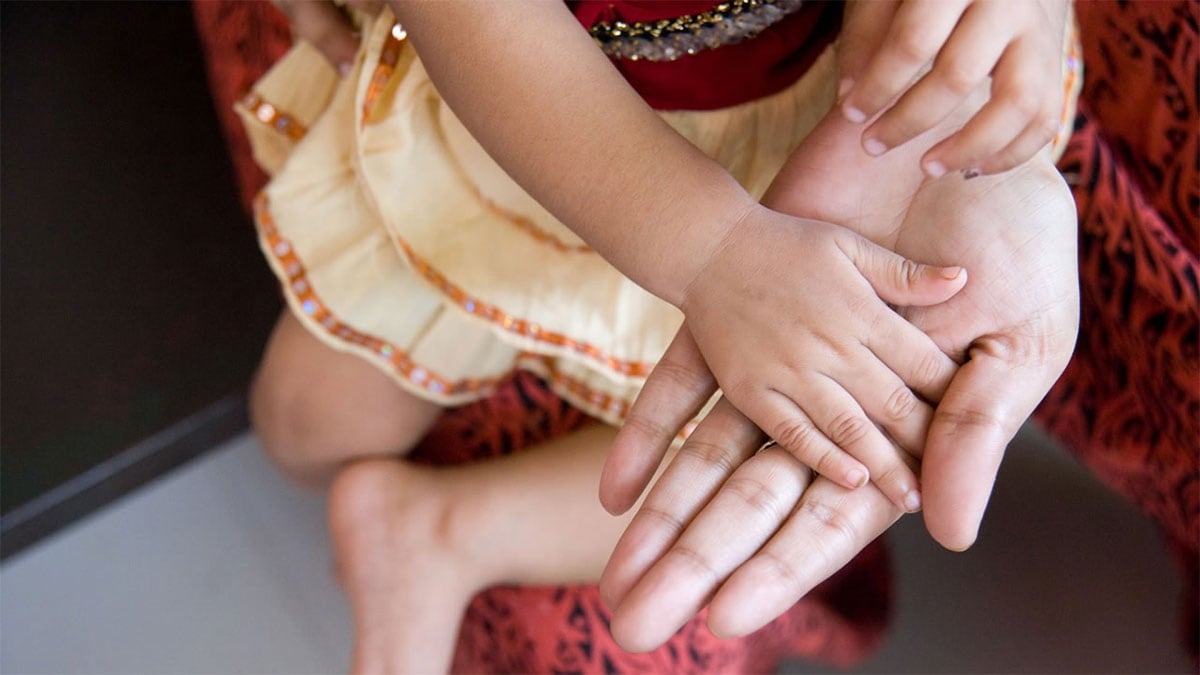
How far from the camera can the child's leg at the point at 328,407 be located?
785 mm

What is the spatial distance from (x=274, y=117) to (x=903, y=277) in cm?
47

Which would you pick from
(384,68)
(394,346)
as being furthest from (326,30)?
(394,346)

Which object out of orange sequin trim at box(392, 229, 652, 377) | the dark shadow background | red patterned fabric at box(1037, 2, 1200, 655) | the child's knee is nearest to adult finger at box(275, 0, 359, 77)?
orange sequin trim at box(392, 229, 652, 377)

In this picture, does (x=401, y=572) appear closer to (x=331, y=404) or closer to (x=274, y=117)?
(x=331, y=404)

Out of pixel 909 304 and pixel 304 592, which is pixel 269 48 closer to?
pixel 304 592

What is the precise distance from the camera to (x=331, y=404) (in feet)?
2.60

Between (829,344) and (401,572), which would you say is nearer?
(829,344)

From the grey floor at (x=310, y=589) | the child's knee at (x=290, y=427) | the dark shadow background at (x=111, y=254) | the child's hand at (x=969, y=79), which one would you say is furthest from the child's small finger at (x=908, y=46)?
the dark shadow background at (x=111, y=254)

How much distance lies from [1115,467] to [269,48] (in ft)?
2.46

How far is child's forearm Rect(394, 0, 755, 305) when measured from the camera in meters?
0.54

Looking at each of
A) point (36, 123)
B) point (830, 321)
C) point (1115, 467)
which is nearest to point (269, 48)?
point (36, 123)

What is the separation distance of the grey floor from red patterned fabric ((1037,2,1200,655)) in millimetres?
170

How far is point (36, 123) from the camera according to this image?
3.11 feet

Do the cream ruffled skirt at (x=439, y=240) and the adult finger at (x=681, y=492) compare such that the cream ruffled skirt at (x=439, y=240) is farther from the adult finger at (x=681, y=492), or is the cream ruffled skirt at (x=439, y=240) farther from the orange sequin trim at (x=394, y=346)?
the adult finger at (x=681, y=492)
